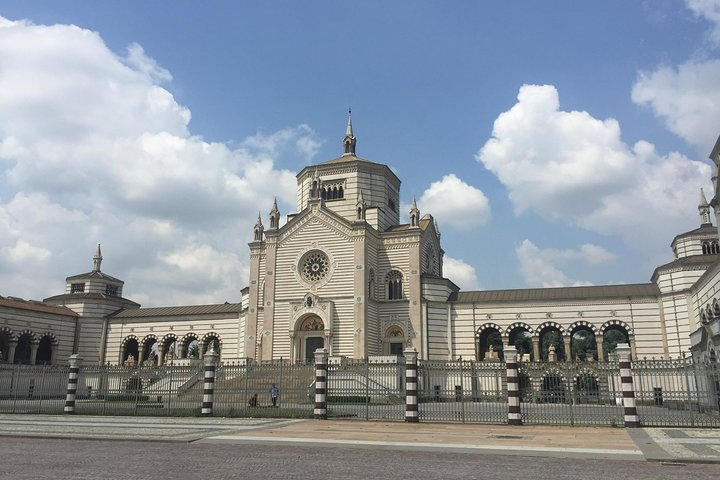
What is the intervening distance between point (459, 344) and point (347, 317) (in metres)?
8.51

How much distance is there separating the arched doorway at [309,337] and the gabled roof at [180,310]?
9.29m

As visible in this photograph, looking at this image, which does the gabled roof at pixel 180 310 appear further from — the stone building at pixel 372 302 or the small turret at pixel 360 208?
the small turret at pixel 360 208

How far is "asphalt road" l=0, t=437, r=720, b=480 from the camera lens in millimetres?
9758

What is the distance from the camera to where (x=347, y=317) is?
44.9 m

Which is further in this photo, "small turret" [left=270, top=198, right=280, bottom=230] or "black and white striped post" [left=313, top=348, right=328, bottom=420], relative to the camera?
"small turret" [left=270, top=198, right=280, bottom=230]

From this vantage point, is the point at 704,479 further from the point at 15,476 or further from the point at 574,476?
the point at 15,476

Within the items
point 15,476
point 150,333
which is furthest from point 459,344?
point 15,476

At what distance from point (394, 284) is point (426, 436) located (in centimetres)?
3153

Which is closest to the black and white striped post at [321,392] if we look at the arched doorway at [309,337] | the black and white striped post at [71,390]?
the black and white striped post at [71,390]

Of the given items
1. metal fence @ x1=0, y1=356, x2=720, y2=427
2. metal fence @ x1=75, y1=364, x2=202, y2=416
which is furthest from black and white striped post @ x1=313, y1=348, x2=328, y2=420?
metal fence @ x1=75, y1=364, x2=202, y2=416

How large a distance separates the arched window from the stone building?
0.27ft

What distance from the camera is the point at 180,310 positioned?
56156mm

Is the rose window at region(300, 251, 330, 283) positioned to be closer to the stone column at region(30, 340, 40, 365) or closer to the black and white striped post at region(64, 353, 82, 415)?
the black and white striped post at region(64, 353, 82, 415)

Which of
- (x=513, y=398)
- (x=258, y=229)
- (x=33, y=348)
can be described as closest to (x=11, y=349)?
(x=33, y=348)
